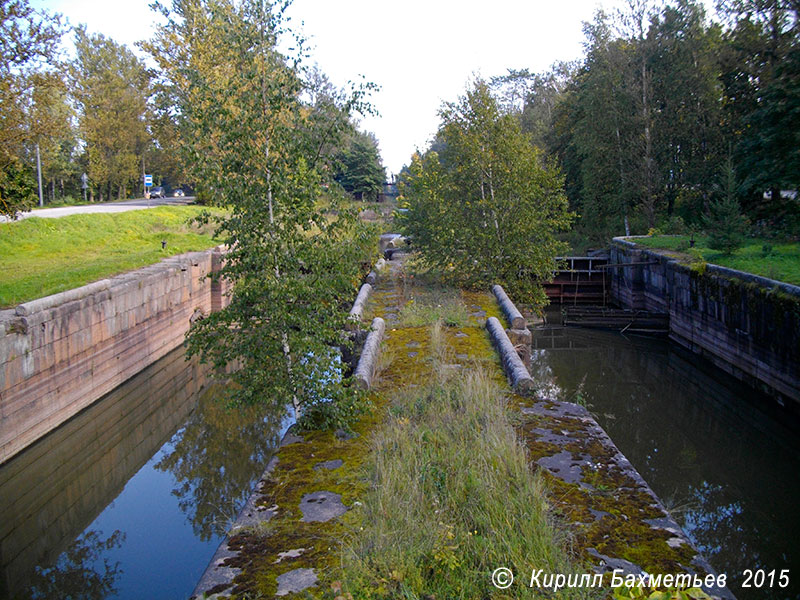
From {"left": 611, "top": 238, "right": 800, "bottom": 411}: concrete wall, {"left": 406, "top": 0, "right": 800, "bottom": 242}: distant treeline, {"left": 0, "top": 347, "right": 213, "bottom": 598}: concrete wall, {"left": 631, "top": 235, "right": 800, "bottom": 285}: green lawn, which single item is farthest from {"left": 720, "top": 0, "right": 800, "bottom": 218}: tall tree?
{"left": 0, "top": 347, "right": 213, "bottom": 598}: concrete wall

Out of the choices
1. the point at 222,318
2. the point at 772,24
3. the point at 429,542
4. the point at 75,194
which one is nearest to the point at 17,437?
the point at 222,318

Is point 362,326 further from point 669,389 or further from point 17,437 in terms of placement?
point 669,389

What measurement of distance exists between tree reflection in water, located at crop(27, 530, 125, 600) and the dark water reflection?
571cm

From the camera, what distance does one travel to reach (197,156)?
6.12 m

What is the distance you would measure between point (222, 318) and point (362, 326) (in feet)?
4.99

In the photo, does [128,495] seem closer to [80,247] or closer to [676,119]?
[80,247]

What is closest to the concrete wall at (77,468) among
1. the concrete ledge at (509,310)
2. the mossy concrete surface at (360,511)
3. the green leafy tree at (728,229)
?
the mossy concrete surface at (360,511)

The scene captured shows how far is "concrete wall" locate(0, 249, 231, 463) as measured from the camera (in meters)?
9.05

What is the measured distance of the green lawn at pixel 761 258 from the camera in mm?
13094

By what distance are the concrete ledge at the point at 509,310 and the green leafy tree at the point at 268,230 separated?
175 inches

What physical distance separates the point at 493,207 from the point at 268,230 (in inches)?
356

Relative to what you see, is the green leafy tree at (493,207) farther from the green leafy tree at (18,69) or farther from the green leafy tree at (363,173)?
the green leafy tree at (363,173)

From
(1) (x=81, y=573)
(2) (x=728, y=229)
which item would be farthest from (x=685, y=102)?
(1) (x=81, y=573)

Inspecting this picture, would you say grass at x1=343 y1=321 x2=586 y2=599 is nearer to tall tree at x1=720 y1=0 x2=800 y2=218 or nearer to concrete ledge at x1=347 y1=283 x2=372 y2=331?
concrete ledge at x1=347 y1=283 x2=372 y2=331
